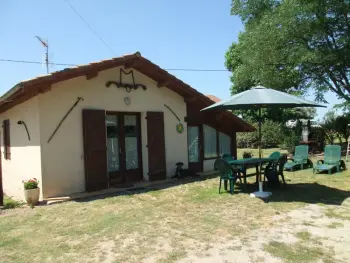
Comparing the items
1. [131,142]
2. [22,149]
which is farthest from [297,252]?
[22,149]

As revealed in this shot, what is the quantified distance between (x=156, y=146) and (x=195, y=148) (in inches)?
74.1

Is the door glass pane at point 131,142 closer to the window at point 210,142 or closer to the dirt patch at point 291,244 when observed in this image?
the window at point 210,142

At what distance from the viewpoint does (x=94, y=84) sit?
8.19 m

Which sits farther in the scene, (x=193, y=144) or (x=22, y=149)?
(x=193, y=144)

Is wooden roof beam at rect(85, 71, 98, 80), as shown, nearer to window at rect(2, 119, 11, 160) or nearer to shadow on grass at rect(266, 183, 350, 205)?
window at rect(2, 119, 11, 160)

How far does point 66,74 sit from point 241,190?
16.4ft

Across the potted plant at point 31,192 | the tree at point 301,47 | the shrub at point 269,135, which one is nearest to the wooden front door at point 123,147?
the potted plant at point 31,192

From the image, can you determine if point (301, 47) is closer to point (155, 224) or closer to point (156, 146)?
point (156, 146)

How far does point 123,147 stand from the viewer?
896 cm

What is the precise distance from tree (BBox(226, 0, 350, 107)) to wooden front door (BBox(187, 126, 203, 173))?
18.6 feet

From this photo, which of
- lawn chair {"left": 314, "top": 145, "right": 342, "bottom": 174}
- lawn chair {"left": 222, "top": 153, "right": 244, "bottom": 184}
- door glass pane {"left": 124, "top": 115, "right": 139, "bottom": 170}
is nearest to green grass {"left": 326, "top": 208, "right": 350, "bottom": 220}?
lawn chair {"left": 222, "top": 153, "right": 244, "bottom": 184}

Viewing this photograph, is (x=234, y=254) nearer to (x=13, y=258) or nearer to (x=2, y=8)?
(x=13, y=258)

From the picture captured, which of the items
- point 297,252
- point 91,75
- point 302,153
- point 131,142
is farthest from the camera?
point 302,153

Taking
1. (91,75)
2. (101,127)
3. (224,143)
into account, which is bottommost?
(224,143)
